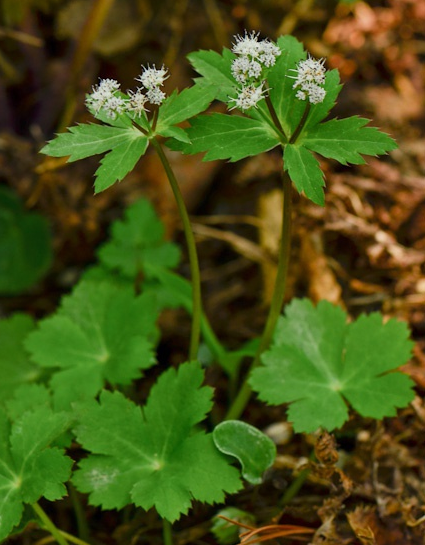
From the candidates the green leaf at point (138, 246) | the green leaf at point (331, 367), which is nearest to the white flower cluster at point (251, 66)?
the green leaf at point (331, 367)

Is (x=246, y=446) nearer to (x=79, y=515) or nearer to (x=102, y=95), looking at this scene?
(x=79, y=515)

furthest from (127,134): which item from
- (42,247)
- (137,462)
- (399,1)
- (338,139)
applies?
(399,1)

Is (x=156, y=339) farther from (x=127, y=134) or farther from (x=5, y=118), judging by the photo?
(x=5, y=118)

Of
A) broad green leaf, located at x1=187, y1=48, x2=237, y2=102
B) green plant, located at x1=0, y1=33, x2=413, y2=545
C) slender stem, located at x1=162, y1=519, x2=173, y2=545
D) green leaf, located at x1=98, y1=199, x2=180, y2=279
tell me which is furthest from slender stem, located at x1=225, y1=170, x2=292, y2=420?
green leaf, located at x1=98, y1=199, x2=180, y2=279

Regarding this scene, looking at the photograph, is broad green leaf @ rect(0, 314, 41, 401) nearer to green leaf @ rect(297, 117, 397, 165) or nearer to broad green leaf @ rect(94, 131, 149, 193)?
broad green leaf @ rect(94, 131, 149, 193)

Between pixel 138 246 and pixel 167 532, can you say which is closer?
pixel 167 532

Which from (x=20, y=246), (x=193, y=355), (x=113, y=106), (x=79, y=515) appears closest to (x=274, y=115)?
(x=113, y=106)
